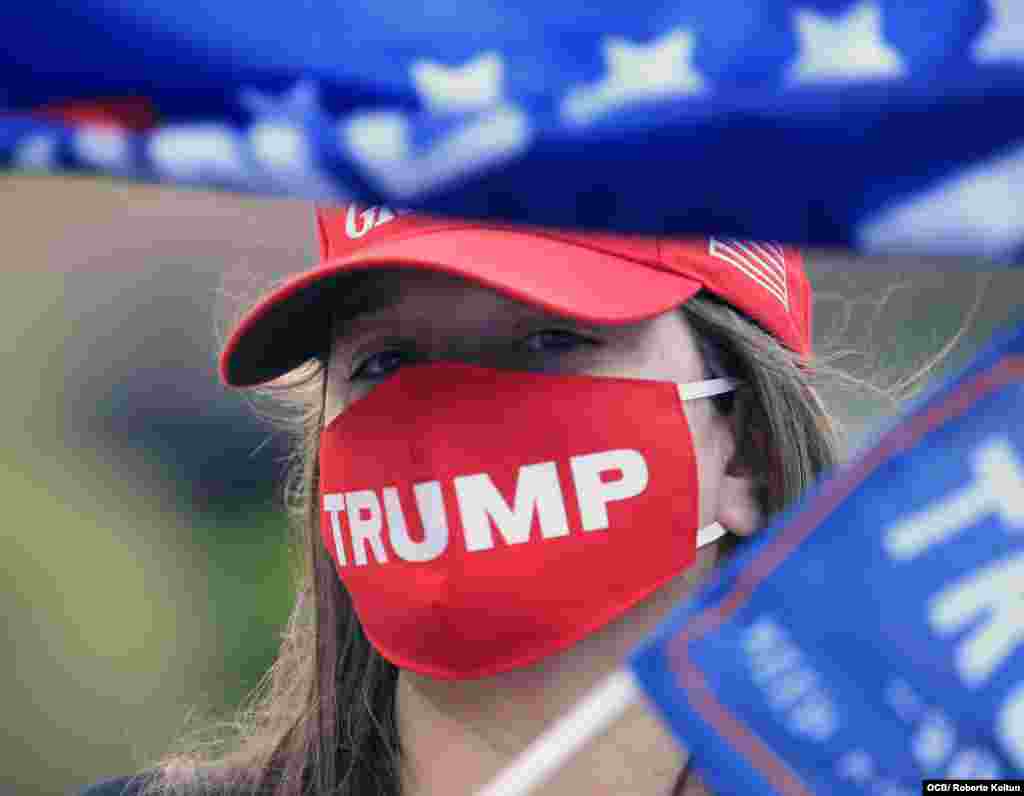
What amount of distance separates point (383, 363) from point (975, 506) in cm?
106

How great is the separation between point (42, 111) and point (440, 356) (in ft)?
2.60

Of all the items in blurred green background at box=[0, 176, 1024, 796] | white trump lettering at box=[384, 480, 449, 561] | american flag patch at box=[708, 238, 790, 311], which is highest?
american flag patch at box=[708, 238, 790, 311]

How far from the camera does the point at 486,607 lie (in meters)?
1.94

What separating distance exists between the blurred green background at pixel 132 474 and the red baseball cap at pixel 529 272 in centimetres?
262

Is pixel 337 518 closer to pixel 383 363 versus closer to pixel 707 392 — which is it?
pixel 383 363

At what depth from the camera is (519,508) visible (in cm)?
192

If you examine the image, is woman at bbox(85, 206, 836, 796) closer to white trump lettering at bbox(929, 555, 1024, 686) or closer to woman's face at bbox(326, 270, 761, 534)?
woman's face at bbox(326, 270, 761, 534)

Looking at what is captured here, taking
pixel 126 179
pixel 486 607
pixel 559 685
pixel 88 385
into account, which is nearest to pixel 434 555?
pixel 486 607

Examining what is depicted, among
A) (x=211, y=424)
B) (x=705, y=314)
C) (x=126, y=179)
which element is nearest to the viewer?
(x=126, y=179)

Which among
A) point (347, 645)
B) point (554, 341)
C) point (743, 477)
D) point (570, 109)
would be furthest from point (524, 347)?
point (570, 109)

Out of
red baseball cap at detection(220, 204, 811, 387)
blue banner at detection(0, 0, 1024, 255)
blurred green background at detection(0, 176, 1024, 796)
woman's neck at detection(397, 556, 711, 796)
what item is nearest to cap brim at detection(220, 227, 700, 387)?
red baseball cap at detection(220, 204, 811, 387)

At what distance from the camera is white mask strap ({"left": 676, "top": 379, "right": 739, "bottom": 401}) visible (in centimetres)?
206

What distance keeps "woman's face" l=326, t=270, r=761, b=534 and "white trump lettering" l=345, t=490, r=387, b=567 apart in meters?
0.15

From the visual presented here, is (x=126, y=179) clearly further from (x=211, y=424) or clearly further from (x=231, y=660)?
(x=211, y=424)
